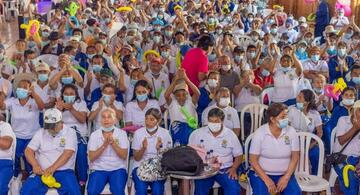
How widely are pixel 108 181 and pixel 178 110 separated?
49.9 inches

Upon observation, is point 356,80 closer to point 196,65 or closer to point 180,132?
point 196,65

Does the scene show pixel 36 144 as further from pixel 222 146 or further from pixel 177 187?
pixel 222 146

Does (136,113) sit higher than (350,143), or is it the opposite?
(136,113)

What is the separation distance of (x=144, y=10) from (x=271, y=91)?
19.1 feet

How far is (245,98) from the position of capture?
655 centimetres

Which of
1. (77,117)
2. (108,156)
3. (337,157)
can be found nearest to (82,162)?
(77,117)

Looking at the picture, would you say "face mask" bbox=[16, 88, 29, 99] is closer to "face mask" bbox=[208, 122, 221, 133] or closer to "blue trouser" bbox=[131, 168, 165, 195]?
"blue trouser" bbox=[131, 168, 165, 195]

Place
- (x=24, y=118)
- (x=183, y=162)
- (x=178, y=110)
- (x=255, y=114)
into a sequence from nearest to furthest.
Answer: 1. (x=183, y=162)
2. (x=24, y=118)
3. (x=178, y=110)
4. (x=255, y=114)

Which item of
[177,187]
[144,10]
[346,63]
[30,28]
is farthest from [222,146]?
[144,10]

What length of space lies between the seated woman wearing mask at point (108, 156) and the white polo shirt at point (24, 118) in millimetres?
1009

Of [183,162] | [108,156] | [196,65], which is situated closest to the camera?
[183,162]

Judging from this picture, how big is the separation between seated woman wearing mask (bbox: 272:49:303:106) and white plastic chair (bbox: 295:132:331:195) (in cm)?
131

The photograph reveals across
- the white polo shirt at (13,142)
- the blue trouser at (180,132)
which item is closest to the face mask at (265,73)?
the blue trouser at (180,132)

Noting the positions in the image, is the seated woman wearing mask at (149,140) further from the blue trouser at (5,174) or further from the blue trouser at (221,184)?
the blue trouser at (5,174)
